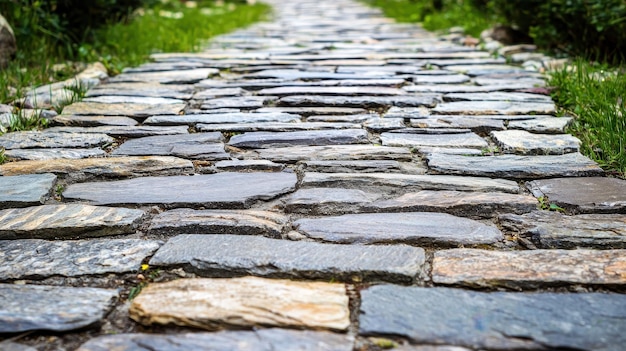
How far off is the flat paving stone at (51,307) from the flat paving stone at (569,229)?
1.13 m

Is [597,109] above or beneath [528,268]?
above

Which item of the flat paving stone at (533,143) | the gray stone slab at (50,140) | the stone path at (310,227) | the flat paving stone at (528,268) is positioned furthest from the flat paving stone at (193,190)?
the flat paving stone at (533,143)

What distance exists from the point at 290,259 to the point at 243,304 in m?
0.26

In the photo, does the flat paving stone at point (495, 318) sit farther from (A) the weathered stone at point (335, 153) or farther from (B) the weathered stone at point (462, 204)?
(A) the weathered stone at point (335, 153)

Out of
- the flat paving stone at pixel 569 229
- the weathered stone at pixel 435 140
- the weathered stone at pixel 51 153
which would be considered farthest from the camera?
the weathered stone at pixel 435 140

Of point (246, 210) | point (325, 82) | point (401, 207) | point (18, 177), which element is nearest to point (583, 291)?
point (401, 207)

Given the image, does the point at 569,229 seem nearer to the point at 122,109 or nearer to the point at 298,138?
the point at 298,138

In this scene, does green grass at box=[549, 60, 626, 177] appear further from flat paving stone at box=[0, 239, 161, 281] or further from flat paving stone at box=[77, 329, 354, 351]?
flat paving stone at box=[0, 239, 161, 281]

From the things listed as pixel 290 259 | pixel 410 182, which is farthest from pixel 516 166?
pixel 290 259

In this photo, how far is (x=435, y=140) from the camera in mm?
2805

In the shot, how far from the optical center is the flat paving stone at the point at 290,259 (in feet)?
5.20

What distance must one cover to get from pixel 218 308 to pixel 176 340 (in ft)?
0.44

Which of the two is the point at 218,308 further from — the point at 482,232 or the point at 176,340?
the point at 482,232

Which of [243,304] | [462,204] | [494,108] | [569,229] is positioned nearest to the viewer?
[243,304]
